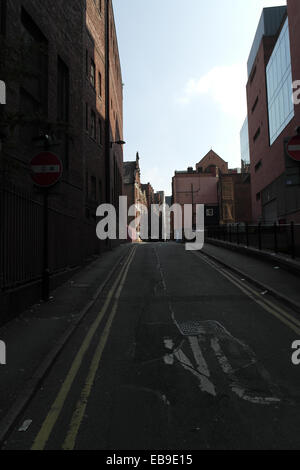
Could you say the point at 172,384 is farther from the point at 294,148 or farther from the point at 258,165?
the point at 258,165

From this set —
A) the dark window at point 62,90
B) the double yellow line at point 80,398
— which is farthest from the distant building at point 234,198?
the double yellow line at point 80,398

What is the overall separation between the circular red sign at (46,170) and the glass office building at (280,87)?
2368 cm

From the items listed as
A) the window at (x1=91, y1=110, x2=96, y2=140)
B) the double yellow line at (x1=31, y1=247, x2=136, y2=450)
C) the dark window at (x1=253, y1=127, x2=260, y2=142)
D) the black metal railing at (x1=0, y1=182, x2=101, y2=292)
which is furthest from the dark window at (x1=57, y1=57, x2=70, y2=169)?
the dark window at (x1=253, y1=127, x2=260, y2=142)

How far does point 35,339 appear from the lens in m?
6.19

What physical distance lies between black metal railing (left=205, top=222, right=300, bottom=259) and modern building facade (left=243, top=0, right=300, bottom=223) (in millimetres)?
6487

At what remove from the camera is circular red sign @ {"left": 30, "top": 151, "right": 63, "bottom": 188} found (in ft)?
29.8

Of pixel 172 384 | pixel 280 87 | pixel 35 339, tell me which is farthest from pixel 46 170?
pixel 280 87

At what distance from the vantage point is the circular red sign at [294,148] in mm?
6664

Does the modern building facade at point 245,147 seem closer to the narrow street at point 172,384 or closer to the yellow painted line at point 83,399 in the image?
the narrow street at point 172,384

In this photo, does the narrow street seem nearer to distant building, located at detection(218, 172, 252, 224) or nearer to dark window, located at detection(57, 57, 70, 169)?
dark window, located at detection(57, 57, 70, 169)

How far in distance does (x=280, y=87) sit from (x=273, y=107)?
10.3ft
